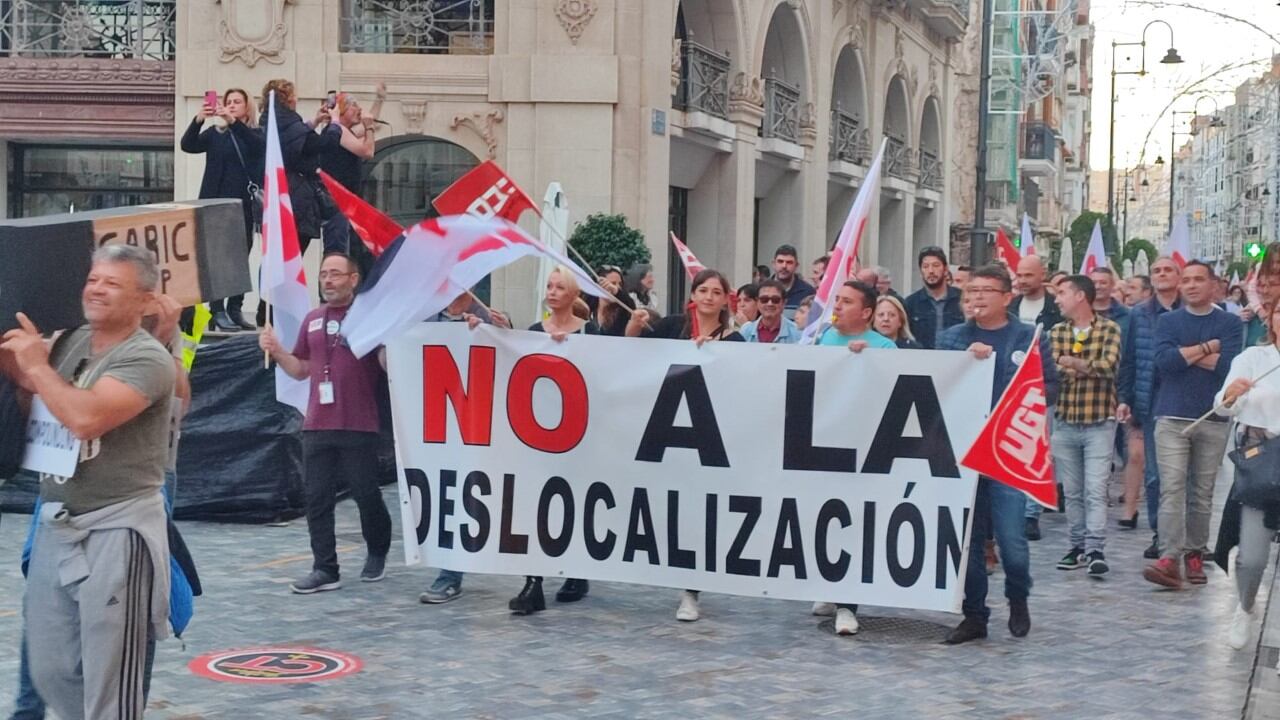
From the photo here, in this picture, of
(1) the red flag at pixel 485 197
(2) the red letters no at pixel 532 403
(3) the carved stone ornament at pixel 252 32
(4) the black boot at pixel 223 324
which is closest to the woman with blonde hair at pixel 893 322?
(2) the red letters no at pixel 532 403

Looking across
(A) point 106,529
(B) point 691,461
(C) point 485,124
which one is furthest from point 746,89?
(A) point 106,529

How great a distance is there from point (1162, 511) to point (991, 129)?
152ft

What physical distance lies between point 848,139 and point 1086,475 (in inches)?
988

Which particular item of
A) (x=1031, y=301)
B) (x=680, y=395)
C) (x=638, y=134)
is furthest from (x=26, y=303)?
(x=638, y=134)

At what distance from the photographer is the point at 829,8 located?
105 ft

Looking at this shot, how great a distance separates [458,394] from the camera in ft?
28.1

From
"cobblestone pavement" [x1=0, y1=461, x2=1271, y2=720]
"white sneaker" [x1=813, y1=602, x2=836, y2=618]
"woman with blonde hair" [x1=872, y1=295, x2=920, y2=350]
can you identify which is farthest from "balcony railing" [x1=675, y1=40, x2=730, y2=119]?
"white sneaker" [x1=813, y1=602, x2=836, y2=618]

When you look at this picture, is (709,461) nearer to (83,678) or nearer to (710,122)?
(83,678)

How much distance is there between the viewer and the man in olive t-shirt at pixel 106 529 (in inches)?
194

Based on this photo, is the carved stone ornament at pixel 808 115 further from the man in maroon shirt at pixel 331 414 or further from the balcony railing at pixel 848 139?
the man in maroon shirt at pixel 331 414

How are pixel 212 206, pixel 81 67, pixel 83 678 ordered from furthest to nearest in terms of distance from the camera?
pixel 81 67
pixel 212 206
pixel 83 678

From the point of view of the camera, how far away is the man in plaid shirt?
33.0 feet

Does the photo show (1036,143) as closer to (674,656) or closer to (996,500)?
(996,500)

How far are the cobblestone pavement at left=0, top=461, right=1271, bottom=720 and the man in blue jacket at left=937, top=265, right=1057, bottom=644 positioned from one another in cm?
14
